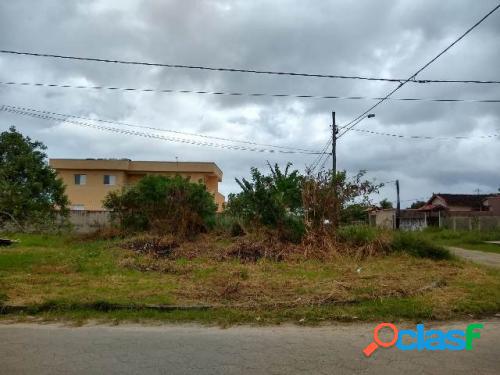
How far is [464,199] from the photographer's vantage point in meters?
61.5

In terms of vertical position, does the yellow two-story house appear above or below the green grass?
above

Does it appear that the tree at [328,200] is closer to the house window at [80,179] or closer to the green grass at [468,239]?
the green grass at [468,239]

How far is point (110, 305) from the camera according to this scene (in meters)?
8.04

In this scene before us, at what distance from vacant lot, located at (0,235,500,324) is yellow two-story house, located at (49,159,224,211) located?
94.5 ft

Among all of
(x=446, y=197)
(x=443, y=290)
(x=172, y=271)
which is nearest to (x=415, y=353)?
(x=443, y=290)

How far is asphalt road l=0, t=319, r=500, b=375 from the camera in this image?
511 centimetres

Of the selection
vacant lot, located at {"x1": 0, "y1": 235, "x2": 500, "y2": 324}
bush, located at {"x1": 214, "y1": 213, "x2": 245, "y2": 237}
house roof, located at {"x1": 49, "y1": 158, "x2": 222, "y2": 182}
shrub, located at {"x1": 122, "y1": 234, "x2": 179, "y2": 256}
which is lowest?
vacant lot, located at {"x1": 0, "y1": 235, "x2": 500, "y2": 324}

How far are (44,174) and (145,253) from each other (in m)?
13.7

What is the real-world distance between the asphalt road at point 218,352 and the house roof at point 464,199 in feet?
191

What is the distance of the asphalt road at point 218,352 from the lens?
511cm

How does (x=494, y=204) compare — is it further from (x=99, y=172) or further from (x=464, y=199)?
(x=99, y=172)

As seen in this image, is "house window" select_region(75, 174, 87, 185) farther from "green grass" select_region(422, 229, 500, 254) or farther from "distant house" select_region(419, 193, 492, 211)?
"distant house" select_region(419, 193, 492, 211)

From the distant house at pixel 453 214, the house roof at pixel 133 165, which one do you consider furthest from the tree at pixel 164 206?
the house roof at pixel 133 165

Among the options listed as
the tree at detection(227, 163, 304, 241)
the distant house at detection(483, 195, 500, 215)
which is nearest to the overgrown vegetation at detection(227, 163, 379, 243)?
the tree at detection(227, 163, 304, 241)
